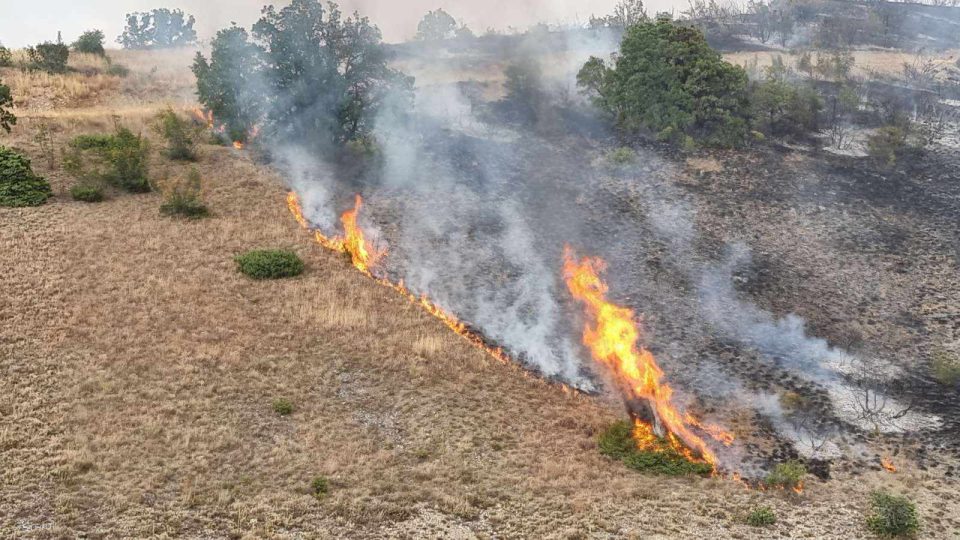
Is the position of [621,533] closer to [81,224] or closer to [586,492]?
[586,492]

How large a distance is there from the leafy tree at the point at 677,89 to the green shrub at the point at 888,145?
678 cm

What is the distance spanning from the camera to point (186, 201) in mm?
28062

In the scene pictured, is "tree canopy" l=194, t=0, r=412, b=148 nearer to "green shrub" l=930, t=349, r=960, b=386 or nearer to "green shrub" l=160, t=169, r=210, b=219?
"green shrub" l=160, t=169, r=210, b=219

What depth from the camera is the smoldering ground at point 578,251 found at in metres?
20.2

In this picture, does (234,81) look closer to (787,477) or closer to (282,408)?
(282,408)

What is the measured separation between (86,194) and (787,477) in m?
27.8

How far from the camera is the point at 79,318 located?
66.4ft

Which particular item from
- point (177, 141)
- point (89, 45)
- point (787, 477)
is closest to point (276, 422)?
point (787, 477)

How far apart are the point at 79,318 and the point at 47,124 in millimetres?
18698

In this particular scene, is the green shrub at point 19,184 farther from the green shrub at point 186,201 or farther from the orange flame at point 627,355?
the orange flame at point 627,355

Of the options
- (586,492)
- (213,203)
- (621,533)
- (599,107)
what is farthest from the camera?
(599,107)

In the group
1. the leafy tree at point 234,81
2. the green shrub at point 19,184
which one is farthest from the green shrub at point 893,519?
the leafy tree at point 234,81

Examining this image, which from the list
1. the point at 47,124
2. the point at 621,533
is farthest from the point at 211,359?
the point at 47,124

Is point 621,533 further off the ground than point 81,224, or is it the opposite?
point 81,224
